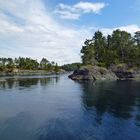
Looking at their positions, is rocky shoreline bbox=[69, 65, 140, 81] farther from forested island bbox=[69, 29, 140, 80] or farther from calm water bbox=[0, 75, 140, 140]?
calm water bbox=[0, 75, 140, 140]

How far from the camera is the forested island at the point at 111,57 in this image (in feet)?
431

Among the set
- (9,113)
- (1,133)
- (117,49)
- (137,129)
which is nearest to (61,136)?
(1,133)

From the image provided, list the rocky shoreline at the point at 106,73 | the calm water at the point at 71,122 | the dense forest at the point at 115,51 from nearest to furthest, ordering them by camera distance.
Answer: the calm water at the point at 71,122
the rocky shoreline at the point at 106,73
the dense forest at the point at 115,51

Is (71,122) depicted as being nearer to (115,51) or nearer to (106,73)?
(106,73)

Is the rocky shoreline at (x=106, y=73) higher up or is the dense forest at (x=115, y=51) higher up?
the dense forest at (x=115, y=51)

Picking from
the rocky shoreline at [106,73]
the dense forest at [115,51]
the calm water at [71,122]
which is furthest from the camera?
the dense forest at [115,51]

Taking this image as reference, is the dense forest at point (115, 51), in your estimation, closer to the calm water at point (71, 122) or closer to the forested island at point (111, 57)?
the forested island at point (111, 57)

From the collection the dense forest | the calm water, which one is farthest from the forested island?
the calm water

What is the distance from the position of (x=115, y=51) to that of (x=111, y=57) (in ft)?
15.3

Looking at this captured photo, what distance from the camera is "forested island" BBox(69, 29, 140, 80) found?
131375 mm

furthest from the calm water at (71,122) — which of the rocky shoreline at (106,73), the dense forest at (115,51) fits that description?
the dense forest at (115,51)

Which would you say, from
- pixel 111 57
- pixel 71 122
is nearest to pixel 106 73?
pixel 111 57

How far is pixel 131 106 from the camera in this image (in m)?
47.1

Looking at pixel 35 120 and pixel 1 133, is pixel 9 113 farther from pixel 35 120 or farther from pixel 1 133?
pixel 1 133
